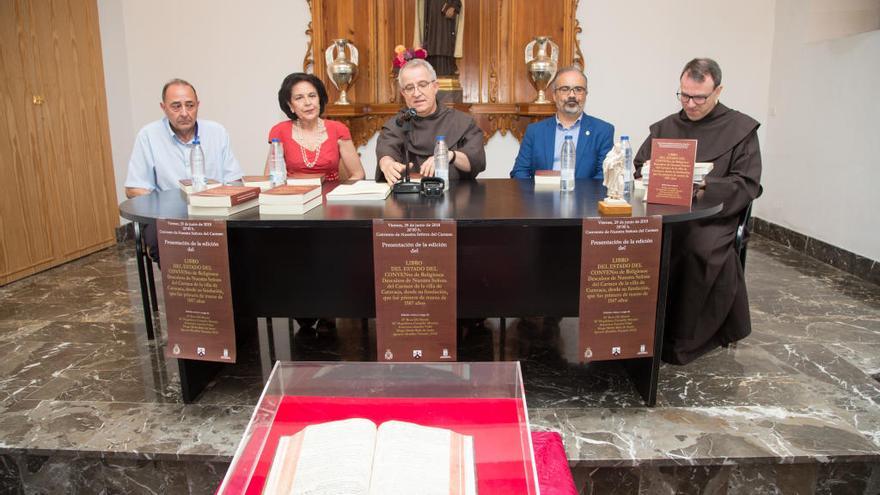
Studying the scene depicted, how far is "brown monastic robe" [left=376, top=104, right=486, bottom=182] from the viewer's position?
292 centimetres

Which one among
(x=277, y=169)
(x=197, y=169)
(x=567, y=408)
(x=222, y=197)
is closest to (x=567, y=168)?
(x=567, y=408)

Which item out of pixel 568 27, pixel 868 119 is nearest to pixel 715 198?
pixel 868 119

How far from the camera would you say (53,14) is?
436cm

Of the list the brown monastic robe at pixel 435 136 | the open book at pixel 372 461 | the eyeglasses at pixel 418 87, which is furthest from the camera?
the brown monastic robe at pixel 435 136

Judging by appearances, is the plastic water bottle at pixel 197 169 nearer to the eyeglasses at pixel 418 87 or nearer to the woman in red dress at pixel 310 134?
the woman in red dress at pixel 310 134

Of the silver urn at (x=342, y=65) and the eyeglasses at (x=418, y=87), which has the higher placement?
the silver urn at (x=342, y=65)

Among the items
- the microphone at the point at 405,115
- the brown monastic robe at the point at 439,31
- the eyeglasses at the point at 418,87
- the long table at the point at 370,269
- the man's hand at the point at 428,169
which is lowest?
the long table at the point at 370,269

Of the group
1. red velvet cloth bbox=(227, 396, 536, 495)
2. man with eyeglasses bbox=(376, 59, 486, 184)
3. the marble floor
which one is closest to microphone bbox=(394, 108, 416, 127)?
man with eyeglasses bbox=(376, 59, 486, 184)

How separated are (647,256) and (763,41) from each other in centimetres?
432

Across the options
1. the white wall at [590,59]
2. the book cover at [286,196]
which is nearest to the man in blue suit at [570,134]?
the book cover at [286,196]

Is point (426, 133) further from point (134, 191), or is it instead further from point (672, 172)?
point (134, 191)

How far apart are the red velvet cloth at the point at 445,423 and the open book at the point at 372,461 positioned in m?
0.02

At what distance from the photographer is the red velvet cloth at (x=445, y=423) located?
2.85 ft

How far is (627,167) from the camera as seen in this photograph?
7.46 ft
